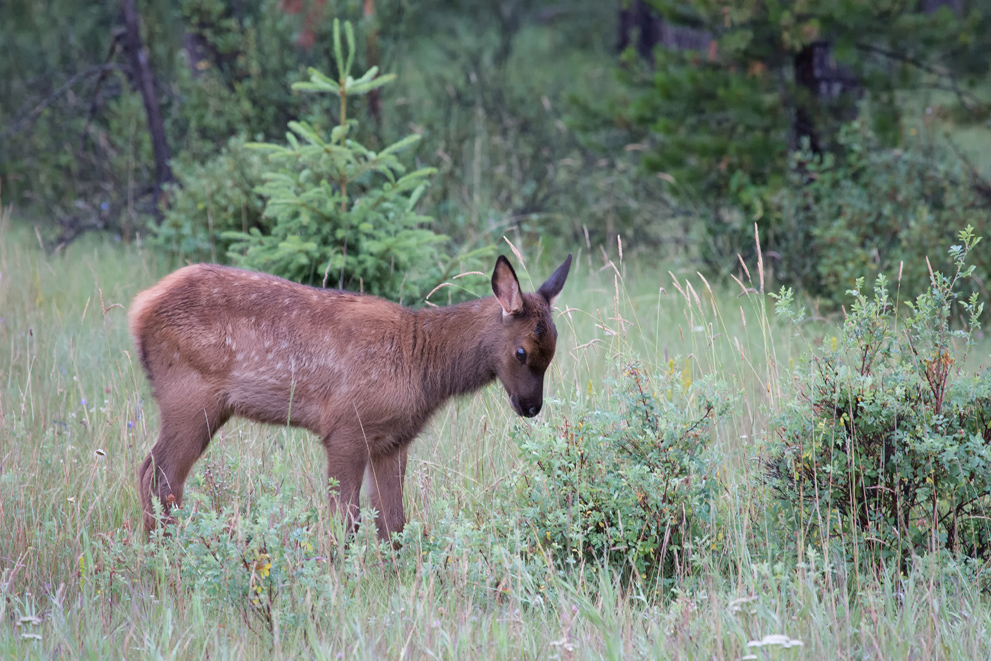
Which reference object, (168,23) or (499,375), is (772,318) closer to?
(499,375)

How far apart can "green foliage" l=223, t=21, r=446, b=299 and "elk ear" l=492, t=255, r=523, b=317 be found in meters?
1.92

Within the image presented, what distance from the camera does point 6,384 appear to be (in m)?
7.23

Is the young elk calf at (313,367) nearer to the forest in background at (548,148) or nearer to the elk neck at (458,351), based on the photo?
the elk neck at (458,351)

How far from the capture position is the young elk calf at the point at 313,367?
5492 mm

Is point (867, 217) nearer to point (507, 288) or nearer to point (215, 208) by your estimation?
point (507, 288)

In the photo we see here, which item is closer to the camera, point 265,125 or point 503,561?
point 503,561

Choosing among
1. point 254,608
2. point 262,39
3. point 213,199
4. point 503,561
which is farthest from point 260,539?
point 262,39

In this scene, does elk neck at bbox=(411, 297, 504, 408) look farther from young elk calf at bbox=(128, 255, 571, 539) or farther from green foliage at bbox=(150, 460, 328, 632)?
green foliage at bbox=(150, 460, 328, 632)

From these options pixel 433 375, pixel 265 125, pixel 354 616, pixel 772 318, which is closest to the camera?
pixel 354 616

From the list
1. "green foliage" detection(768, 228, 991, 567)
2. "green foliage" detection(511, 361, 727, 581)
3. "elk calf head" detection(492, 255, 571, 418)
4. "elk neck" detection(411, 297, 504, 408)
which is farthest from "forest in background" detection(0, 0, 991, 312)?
"green foliage" detection(768, 228, 991, 567)

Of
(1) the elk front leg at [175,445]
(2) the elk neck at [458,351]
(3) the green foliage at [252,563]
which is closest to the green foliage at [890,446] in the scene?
(2) the elk neck at [458,351]

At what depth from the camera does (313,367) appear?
5641 mm

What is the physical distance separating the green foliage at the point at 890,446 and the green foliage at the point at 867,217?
4.60m

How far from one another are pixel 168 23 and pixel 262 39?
23.3 feet
